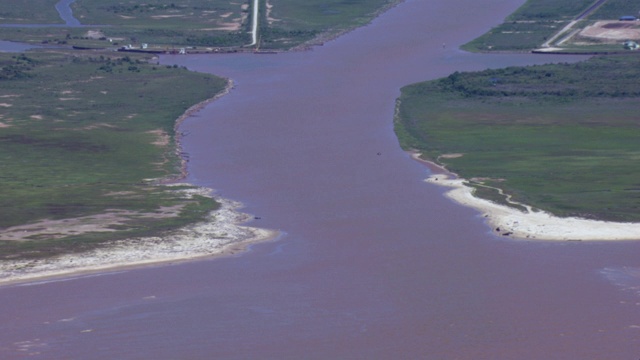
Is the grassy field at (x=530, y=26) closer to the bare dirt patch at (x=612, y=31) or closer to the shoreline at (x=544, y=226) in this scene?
the bare dirt patch at (x=612, y=31)

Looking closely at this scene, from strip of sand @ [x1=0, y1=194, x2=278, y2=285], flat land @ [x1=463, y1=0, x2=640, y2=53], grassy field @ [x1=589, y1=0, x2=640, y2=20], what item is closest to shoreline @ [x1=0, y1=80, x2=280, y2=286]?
strip of sand @ [x1=0, y1=194, x2=278, y2=285]

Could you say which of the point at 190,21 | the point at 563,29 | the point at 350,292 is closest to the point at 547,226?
the point at 350,292

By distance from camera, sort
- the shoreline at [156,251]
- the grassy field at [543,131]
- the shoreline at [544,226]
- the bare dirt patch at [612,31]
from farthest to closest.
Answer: the bare dirt patch at [612,31] < the grassy field at [543,131] < the shoreline at [544,226] < the shoreline at [156,251]

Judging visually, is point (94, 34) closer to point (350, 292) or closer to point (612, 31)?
point (612, 31)

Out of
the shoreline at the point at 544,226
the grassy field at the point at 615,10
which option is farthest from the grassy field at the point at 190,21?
the shoreline at the point at 544,226

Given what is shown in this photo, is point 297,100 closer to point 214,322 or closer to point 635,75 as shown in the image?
point 635,75

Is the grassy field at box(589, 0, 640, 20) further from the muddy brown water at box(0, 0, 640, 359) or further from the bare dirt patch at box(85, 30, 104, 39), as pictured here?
the muddy brown water at box(0, 0, 640, 359)

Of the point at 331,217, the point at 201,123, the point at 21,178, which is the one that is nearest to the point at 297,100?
the point at 201,123
